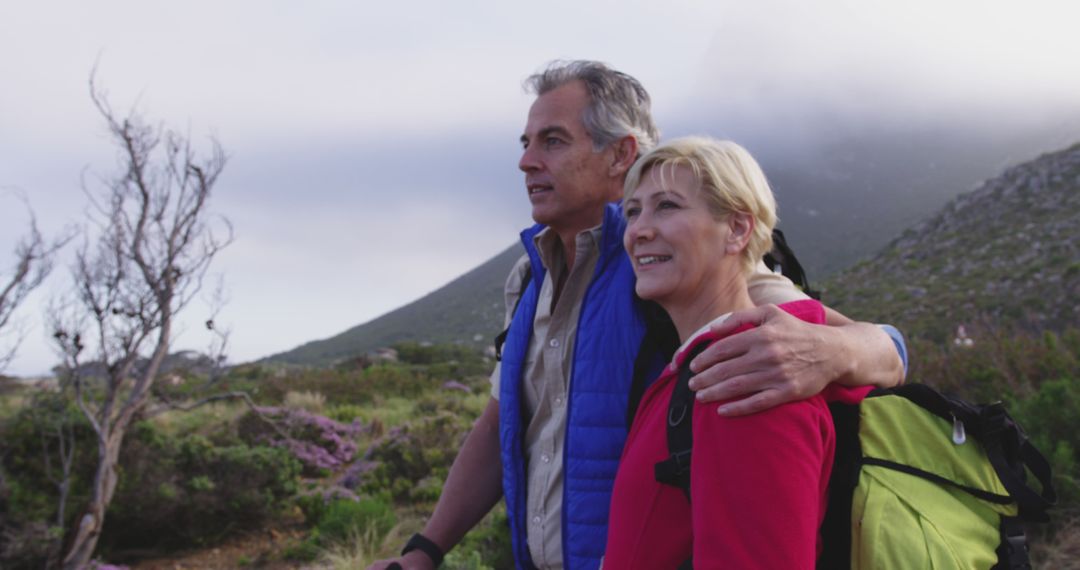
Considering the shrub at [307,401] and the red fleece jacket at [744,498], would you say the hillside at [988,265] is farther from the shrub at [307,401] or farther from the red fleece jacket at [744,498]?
the red fleece jacket at [744,498]

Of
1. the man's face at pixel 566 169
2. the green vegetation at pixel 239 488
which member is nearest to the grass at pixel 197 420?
the green vegetation at pixel 239 488

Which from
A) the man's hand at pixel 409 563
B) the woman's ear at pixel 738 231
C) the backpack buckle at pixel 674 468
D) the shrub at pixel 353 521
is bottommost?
the shrub at pixel 353 521

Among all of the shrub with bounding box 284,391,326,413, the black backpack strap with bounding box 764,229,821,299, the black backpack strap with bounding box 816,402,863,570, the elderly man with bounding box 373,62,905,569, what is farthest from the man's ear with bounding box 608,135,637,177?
the shrub with bounding box 284,391,326,413

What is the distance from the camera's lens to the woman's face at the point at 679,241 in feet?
4.96

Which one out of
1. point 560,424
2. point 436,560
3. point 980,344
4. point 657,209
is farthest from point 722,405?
point 980,344

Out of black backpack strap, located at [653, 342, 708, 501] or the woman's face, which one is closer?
black backpack strap, located at [653, 342, 708, 501]

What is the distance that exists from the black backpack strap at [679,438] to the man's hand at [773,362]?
0.21 ft

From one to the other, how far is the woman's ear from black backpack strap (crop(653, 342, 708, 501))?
329 mm

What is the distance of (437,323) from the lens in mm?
56156

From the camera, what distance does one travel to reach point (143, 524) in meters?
6.87

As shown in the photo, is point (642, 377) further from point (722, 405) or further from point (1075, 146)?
point (1075, 146)

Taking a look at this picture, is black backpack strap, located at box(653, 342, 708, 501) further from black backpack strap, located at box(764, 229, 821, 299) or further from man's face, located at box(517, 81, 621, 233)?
man's face, located at box(517, 81, 621, 233)

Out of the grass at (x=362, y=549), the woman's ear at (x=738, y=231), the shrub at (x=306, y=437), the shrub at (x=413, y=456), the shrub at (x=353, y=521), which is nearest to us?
the woman's ear at (x=738, y=231)

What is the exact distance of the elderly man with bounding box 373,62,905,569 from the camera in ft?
4.65
